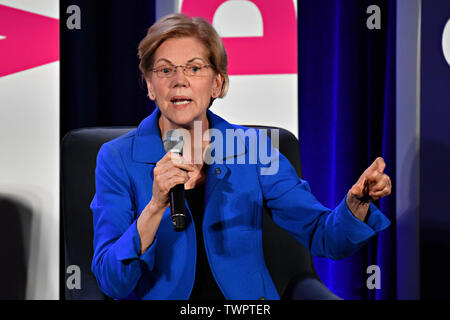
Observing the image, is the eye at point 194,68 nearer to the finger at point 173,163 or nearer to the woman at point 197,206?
the woman at point 197,206

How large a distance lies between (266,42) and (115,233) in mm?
828

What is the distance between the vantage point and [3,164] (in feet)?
5.57

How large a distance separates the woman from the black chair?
116 millimetres

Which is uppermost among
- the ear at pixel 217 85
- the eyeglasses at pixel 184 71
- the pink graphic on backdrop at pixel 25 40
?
the pink graphic on backdrop at pixel 25 40

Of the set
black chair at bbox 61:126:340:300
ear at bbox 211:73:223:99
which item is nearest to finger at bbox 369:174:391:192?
black chair at bbox 61:126:340:300

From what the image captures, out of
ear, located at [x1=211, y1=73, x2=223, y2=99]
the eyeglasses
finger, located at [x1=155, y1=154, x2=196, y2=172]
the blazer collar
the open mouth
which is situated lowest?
finger, located at [x1=155, y1=154, x2=196, y2=172]

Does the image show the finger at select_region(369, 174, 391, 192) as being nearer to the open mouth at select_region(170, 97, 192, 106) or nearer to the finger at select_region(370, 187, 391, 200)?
the finger at select_region(370, 187, 391, 200)

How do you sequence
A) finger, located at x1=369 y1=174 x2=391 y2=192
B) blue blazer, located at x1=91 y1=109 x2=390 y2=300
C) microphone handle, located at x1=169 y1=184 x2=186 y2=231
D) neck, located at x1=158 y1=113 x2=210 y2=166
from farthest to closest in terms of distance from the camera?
neck, located at x1=158 y1=113 x2=210 y2=166 → blue blazer, located at x1=91 y1=109 x2=390 y2=300 → finger, located at x1=369 y1=174 x2=391 y2=192 → microphone handle, located at x1=169 y1=184 x2=186 y2=231

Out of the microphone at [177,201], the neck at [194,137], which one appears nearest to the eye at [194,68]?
the neck at [194,137]

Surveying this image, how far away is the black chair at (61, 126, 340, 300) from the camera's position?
1.36 metres

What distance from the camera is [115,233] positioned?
3.81 ft

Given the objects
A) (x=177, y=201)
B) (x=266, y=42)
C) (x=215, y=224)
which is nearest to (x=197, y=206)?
(x=215, y=224)

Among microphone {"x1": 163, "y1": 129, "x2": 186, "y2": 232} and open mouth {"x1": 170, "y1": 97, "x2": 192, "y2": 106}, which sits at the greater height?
open mouth {"x1": 170, "y1": 97, "x2": 192, "y2": 106}

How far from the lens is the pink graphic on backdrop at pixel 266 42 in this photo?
1.61m
